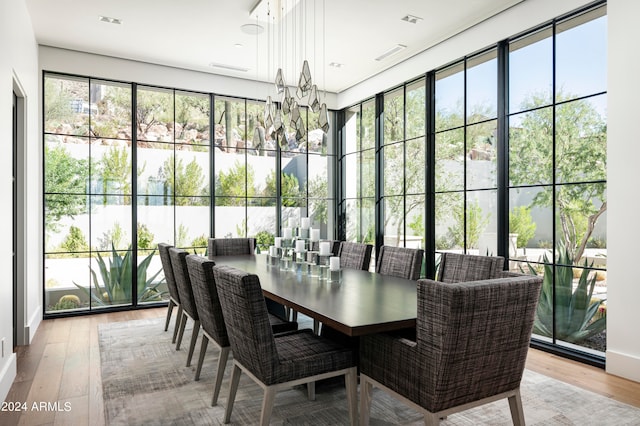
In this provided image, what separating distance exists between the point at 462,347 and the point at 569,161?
8.08 ft

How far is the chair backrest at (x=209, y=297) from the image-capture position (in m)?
2.49

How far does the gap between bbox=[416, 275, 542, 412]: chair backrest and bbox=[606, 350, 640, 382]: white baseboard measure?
1665 mm

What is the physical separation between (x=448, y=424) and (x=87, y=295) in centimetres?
428

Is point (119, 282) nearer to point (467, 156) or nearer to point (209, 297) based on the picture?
point (209, 297)

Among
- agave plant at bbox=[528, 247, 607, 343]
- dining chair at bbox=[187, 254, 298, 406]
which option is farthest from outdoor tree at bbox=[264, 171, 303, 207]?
agave plant at bbox=[528, 247, 607, 343]

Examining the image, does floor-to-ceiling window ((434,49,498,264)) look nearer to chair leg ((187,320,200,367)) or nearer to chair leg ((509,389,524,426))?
chair leg ((509,389,524,426))

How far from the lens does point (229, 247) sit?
464cm

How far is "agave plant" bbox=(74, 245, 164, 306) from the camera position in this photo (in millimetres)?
5000

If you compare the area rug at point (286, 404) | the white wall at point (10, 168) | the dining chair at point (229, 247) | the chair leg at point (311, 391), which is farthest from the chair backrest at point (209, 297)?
the dining chair at point (229, 247)

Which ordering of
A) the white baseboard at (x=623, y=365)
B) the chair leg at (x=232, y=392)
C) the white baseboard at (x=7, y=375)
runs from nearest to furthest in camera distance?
the chair leg at (x=232, y=392)
the white baseboard at (x=7, y=375)
the white baseboard at (x=623, y=365)

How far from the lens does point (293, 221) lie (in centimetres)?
617

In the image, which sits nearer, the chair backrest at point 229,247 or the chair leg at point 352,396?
the chair leg at point 352,396

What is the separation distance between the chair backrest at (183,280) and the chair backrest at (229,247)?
3.69ft

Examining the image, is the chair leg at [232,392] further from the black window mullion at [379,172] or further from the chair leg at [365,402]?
the black window mullion at [379,172]
